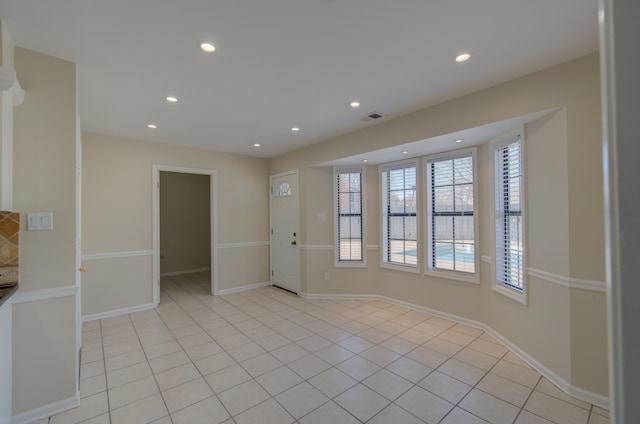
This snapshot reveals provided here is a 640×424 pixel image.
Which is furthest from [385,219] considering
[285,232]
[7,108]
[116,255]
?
[7,108]

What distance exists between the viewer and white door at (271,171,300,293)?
16.5 feet

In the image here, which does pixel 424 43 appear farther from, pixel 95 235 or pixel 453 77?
pixel 95 235

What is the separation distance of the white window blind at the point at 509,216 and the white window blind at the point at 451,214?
374mm

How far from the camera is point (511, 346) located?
2.89 m

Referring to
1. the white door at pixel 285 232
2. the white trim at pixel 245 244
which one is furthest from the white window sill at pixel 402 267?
the white trim at pixel 245 244

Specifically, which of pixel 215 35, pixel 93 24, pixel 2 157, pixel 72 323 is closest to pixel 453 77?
pixel 215 35

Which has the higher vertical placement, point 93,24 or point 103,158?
point 93,24

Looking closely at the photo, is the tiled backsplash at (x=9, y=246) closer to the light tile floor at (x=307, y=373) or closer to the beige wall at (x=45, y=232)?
the beige wall at (x=45, y=232)

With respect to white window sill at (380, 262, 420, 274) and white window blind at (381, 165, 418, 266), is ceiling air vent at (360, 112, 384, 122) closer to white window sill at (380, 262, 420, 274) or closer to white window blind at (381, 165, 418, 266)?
white window blind at (381, 165, 418, 266)

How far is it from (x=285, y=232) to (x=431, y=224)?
A: 2.60 meters

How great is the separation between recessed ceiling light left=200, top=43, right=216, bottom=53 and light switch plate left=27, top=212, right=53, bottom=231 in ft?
5.48

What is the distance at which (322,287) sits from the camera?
4711 mm

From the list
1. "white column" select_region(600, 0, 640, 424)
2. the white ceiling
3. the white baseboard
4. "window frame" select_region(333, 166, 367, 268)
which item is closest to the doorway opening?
"window frame" select_region(333, 166, 367, 268)

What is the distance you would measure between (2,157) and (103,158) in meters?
2.36
